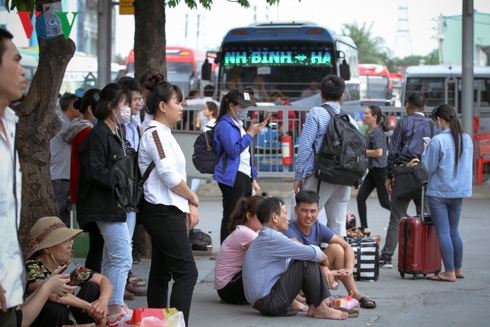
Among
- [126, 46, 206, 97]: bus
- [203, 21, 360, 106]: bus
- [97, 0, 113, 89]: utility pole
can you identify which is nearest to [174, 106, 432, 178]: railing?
[203, 21, 360, 106]: bus

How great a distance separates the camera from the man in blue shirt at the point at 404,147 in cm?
858

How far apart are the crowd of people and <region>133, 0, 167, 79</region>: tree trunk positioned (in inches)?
34.0

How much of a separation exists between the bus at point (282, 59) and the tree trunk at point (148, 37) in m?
8.70

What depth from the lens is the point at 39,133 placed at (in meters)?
6.25

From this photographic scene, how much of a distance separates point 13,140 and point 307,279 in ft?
10.8

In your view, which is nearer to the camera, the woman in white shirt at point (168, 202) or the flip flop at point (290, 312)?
the woman in white shirt at point (168, 202)

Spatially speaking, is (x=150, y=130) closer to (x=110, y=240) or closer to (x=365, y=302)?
(x=110, y=240)

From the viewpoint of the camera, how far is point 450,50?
2212 inches

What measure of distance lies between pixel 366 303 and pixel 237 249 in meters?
1.20

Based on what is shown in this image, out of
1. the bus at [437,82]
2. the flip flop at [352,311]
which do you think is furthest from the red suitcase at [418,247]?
the bus at [437,82]

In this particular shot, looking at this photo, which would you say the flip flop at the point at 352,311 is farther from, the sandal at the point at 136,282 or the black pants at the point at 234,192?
the sandal at the point at 136,282

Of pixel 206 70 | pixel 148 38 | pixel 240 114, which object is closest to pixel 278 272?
pixel 240 114

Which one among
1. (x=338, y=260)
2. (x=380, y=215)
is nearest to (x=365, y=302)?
(x=338, y=260)

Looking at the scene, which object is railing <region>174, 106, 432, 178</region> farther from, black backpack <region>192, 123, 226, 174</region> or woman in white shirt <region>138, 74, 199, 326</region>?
woman in white shirt <region>138, 74, 199, 326</region>
